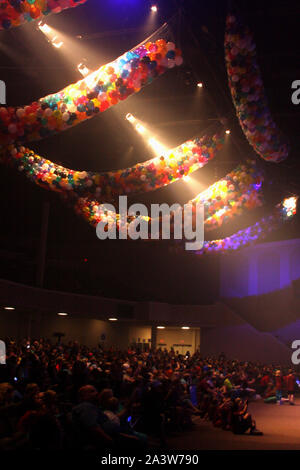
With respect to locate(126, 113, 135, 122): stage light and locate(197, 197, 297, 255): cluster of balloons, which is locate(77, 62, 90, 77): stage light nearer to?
locate(126, 113, 135, 122): stage light

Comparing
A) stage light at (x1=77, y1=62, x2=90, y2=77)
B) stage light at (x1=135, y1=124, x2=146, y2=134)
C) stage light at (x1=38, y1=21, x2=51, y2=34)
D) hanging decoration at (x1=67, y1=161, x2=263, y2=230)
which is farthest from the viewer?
stage light at (x1=135, y1=124, x2=146, y2=134)

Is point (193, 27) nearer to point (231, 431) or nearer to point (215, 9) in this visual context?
point (215, 9)

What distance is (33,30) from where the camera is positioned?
9.96 metres

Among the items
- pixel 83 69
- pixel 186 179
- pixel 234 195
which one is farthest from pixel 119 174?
pixel 186 179

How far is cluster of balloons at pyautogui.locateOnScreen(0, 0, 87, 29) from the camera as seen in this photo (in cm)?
589

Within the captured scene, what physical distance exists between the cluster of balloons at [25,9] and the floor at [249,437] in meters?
6.38

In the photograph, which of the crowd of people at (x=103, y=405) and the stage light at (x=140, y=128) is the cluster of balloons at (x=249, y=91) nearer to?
the crowd of people at (x=103, y=405)

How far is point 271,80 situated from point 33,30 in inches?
207

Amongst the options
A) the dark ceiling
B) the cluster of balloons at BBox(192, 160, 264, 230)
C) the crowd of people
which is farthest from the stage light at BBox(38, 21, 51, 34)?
the crowd of people

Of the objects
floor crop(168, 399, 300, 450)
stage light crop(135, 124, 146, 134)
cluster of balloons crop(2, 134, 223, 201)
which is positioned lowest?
floor crop(168, 399, 300, 450)

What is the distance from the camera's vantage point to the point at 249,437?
9688mm

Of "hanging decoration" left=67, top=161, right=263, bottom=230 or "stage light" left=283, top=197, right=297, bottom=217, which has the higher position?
"stage light" left=283, top=197, right=297, bottom=217

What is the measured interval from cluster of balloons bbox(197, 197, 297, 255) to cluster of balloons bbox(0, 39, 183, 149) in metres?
7.44
